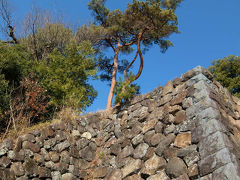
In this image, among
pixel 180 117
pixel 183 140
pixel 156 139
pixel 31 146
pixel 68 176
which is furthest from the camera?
pixel 68 176

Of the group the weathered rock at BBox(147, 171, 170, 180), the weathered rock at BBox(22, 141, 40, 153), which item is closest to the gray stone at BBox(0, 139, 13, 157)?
the weathered rock at BBox(22, 141, 40, 153)

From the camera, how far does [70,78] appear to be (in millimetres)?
8273

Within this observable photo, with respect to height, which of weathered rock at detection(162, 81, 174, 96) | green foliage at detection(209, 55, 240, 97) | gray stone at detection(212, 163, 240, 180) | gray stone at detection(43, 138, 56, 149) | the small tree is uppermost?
the small tree

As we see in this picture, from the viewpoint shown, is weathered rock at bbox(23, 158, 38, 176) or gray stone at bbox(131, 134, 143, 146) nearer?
weathered rock at bbox(23, 158, 38, 176)

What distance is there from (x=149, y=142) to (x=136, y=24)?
21.3ft

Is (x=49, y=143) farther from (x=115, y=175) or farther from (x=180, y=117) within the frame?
(x=180, y=117)

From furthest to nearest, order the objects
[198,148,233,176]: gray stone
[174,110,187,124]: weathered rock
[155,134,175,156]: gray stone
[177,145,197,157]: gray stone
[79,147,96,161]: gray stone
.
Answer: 1. [79,147,96,161]: gray stone
2. [174,110,187,124]: weathered rock
3. [155,134,175,156]: gray stone
4. [177,145,197,157]: gray stone
5. [198,148,233,176]: gray stone

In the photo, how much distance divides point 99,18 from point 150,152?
8.63m

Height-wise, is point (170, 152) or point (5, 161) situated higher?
point (5, 161)

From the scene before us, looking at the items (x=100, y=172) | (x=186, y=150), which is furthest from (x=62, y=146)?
(x=186, y=150)

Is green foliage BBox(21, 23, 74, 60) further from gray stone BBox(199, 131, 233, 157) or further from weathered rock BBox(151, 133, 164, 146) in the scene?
gray stone BBox(199, 131, 233, 157)

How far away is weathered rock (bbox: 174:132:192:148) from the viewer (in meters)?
4.23

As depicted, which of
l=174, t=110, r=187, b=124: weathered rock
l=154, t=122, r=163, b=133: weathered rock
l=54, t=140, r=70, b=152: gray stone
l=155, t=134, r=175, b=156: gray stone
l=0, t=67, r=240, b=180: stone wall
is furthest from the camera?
l=54, t=140, r=70, b=152: gray stone

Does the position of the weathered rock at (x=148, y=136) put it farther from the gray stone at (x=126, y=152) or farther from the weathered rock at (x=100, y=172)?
the weathered rock at (x=100, y=172)
